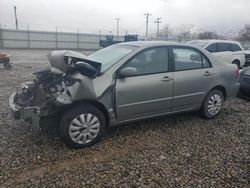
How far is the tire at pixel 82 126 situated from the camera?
11.1 ft

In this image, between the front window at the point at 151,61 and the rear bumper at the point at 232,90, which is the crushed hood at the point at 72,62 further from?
the rear bumper at the point at 232,90

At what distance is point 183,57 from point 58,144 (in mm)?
2654

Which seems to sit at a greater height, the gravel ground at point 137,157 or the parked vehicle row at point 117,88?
the parked vehicle row at point 117,88

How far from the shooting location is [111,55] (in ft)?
13.7

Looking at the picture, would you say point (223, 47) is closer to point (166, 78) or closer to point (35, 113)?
point (166, 78)

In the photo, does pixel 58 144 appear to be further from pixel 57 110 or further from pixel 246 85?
pixel 246 85

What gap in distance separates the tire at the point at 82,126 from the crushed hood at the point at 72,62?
522mm

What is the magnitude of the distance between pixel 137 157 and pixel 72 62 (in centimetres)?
169

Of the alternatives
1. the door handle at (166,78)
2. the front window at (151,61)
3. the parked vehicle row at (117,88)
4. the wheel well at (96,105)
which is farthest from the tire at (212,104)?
the wheel well at (96,105)

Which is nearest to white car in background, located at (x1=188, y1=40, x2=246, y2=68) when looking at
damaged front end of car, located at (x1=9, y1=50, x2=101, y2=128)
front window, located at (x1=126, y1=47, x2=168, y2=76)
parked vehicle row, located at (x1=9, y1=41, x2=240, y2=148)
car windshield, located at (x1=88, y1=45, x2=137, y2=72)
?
parked vehicle row, located at (x1=9, y1=41, x2=240, y2=148)

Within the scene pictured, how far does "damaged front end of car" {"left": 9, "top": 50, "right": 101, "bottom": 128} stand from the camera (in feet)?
10.9

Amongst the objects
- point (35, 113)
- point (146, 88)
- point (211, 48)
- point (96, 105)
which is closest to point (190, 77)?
point (146, 88)

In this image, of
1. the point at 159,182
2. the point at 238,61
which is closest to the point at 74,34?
the point at 238,61

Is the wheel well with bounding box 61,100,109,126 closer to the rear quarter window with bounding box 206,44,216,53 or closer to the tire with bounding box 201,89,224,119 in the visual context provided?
the tire with bounding box 201,89,224,119
